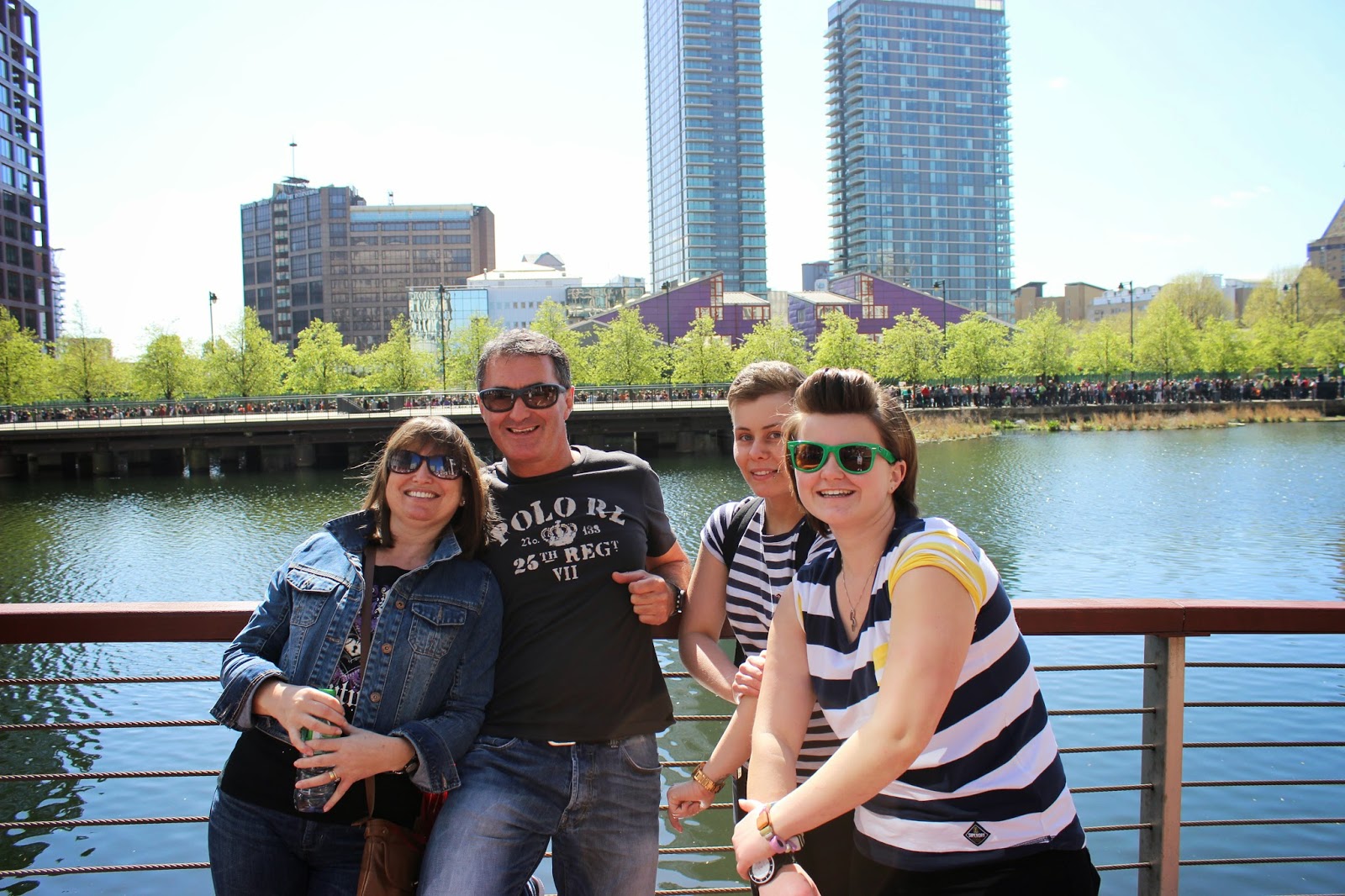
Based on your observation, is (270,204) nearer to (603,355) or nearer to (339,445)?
(603,355)

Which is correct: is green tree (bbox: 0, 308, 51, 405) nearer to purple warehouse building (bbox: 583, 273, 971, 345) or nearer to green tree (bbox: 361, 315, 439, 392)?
green tree (bbox: 361, 315, 439, 392)

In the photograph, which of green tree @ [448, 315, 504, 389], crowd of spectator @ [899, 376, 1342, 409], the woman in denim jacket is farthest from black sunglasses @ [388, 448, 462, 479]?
green tree @ [448, 315, 504, 389]

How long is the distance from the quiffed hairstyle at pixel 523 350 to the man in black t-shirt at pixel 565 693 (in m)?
0.08

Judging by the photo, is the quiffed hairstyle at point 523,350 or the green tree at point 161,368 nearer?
the quiffed hairstyle at point 523,350

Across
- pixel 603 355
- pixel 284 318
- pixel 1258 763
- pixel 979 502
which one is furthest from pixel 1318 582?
pixel 284 318

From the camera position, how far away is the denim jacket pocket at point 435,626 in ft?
8.18

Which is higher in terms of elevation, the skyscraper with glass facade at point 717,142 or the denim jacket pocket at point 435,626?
the skyscraper with glass facade at point 717,142

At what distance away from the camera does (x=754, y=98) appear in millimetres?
146375

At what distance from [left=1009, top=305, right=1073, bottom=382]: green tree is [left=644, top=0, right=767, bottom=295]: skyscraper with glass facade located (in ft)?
252

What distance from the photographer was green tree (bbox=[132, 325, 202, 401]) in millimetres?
54594

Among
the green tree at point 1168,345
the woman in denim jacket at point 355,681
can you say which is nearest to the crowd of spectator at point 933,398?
the green tree at point 1168,345

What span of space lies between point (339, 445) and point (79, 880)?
37.0m

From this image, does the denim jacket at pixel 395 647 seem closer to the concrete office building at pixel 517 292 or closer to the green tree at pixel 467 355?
the green tree at pixel 467 355

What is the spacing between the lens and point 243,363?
186 ft
